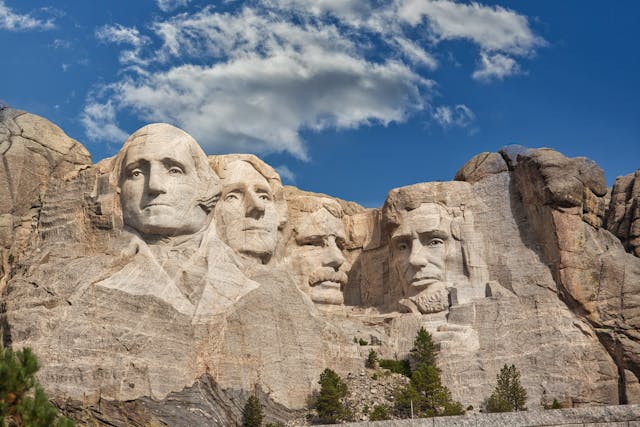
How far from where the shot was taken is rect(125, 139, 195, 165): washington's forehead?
99.2ft

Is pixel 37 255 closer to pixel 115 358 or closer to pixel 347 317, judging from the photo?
pixel 115 358

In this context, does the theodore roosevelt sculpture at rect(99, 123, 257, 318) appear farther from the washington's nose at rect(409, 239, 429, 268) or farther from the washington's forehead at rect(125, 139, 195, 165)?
the washington's nose at rect(409, 239, 429, 268)

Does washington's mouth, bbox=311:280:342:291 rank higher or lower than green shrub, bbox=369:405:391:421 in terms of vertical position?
higher

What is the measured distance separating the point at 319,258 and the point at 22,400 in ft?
52.7

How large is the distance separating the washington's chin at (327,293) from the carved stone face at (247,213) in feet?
7.12

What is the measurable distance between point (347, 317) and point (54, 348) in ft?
33.9

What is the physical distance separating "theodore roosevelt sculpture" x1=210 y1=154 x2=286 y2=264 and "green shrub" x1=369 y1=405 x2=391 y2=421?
230 inches

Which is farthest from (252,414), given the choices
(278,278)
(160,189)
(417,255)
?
(417,255)

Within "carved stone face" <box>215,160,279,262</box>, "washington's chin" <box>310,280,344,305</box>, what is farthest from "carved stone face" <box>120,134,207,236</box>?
"washington's chin" <box>310,280,344,305</box>

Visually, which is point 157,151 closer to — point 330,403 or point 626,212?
point 330,403

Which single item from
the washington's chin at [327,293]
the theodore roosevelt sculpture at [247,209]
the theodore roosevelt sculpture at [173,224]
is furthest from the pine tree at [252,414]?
the washington's chin at [327,293]

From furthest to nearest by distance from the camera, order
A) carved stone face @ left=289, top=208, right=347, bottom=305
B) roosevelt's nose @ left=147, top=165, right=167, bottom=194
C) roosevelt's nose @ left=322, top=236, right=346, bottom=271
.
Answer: roosevelt's nose @ left=322, top=236, right=346, bottom=271 → carved stone face @ left=289, top=208, right=347, bottom=305 → roosevelt's nose @ left=147, top=165, right=167, bottom=194

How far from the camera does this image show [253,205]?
33.1 m

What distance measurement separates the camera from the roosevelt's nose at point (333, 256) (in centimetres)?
3506
